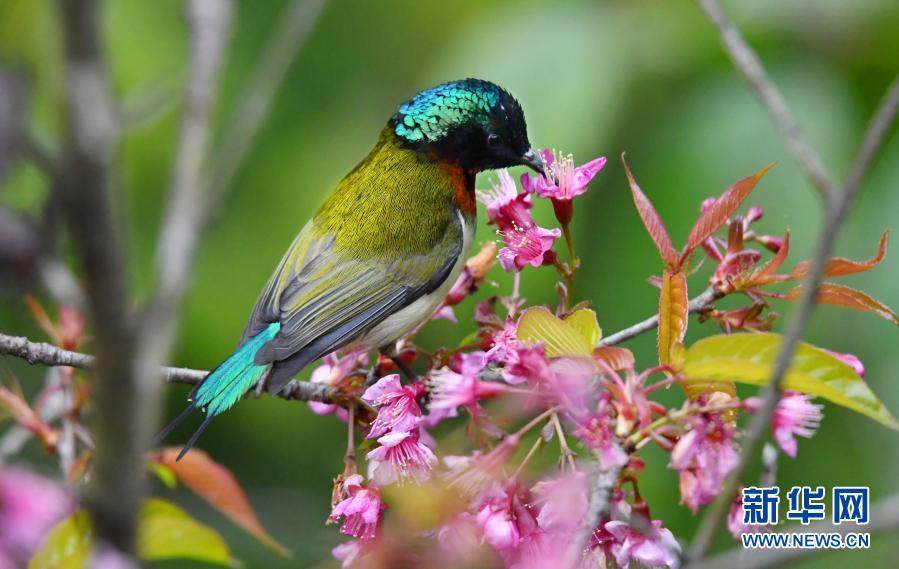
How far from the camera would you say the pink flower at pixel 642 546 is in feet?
5.27

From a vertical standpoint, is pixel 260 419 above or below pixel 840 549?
below

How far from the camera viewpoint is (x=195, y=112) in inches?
31.0

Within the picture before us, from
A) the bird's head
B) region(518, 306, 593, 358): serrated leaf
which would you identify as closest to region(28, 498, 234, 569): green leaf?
region(518, 306, 593, 358): serrated leaf

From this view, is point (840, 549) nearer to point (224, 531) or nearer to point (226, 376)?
point (226, 376)

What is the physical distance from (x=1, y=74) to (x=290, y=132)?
3238 millimetres

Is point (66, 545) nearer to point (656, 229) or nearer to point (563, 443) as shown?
point (563, 443)

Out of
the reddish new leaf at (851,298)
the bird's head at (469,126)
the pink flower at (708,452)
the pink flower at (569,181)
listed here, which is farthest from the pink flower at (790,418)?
the bird's head at (469,126)

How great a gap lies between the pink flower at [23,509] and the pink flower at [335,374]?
1.36m

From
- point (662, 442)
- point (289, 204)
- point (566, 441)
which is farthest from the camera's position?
point (289, 204)

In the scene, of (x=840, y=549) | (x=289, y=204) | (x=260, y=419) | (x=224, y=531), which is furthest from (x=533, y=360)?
(x=224, y=531)

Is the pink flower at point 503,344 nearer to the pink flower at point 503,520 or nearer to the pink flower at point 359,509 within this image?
the pink flower at point 503,520

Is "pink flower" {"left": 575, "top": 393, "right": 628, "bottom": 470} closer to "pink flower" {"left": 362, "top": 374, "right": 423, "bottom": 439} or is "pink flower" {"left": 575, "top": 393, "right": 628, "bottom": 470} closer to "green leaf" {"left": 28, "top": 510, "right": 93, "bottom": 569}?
"pink flower" {"left": 362, "top": 374, "right": 423, "bottom": 439}

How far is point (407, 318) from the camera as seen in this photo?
2.97m

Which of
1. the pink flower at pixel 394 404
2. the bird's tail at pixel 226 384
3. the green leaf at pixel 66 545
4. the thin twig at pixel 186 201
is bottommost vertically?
the bird's tail at pixel 226 384
